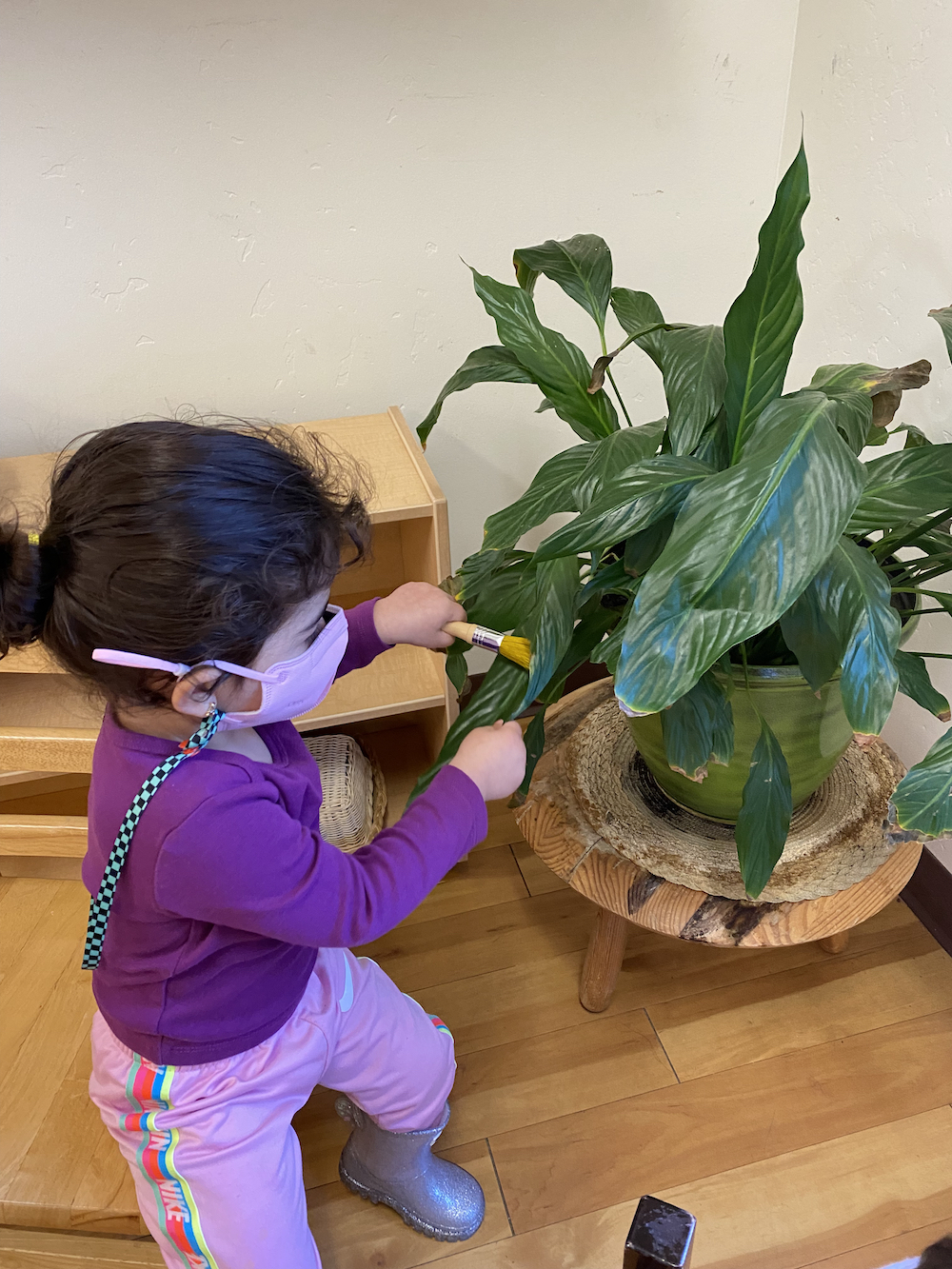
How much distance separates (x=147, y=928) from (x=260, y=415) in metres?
0.90

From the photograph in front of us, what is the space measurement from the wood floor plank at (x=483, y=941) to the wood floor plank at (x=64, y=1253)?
539mm

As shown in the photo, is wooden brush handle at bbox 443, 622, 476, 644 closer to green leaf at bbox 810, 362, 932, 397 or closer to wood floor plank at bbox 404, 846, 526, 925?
green leaf at bbox 810, 362, 932, 397

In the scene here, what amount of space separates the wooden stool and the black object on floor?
0.45m

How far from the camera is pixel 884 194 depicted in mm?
1178

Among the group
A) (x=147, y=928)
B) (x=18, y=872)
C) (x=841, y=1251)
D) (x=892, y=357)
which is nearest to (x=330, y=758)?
(x=18, y=872)

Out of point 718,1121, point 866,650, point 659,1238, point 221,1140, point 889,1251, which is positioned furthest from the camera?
point 718,1121

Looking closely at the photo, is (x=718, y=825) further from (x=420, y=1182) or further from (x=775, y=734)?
(x=420, y=1182)

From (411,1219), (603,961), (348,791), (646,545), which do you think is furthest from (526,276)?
(411,1219)

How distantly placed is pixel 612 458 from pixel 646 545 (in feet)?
0.29

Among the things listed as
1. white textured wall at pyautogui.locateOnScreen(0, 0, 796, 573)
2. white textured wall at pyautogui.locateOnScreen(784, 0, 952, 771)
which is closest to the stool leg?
white textured wall at pyautogui.locateOnScreen(784, 0, 952, 771)

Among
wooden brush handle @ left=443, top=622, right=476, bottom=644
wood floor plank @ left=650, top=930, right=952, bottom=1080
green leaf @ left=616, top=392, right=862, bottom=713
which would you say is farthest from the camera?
wood floor plank @ left=650, top=930, right=952, bottom=1080

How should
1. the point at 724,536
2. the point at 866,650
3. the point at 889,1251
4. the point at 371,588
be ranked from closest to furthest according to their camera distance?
the point at 724,536 < the point at 866,650 < the point at 889,1251 < the point at 371,588

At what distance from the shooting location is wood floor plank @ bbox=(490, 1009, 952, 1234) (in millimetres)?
1065

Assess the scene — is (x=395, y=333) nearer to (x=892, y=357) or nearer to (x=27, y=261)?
(x=27, y=261)
